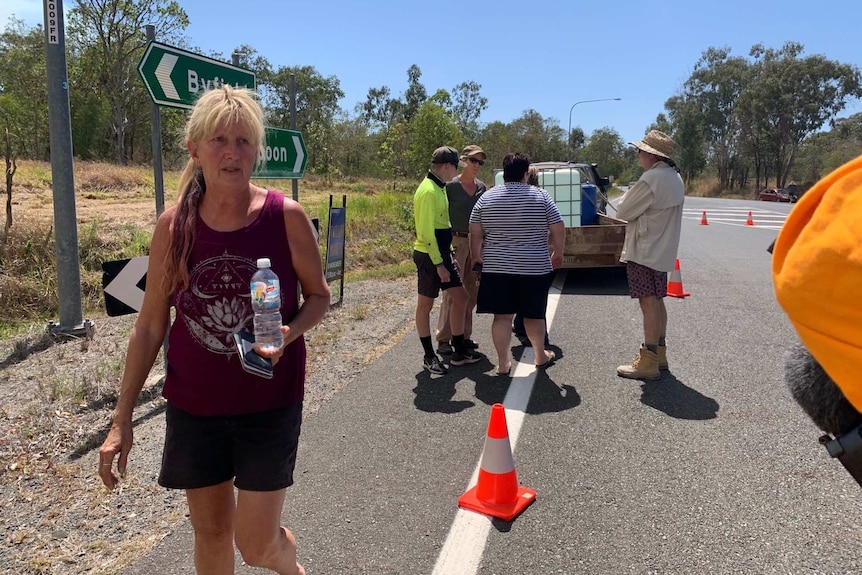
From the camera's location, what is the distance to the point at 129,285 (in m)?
4.71

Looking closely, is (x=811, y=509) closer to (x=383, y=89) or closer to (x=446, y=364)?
(x=446, y=364)

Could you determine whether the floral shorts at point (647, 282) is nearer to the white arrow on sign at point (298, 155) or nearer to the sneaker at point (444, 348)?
the sneaker at point (444, 348)

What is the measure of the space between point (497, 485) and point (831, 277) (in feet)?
8.63

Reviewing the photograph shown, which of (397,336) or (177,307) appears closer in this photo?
(177,307)

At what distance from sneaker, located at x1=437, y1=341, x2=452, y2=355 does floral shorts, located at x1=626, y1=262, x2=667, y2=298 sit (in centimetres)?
189

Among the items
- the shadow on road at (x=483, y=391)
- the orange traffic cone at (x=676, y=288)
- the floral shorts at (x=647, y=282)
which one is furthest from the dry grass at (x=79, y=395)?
the orange traffic cone at (x=676, y=288)

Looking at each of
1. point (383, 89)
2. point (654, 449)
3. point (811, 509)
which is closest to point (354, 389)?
point (654, 449)

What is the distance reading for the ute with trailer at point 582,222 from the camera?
30.8 feet

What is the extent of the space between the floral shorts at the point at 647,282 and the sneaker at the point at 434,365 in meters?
1.88

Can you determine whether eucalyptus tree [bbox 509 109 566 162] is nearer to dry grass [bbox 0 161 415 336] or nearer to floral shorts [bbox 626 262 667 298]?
dry grass [bbox 0 161 415 336]

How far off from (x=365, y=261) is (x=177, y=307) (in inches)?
443

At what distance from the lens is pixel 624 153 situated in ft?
296

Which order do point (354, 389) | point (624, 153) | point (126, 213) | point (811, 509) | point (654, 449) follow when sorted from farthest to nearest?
point (624, 153) < point (126, 213) < point (354, 389) < point (654, 449) < point (811, 509)

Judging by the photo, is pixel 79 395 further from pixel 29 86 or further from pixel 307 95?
pixel 307 95
